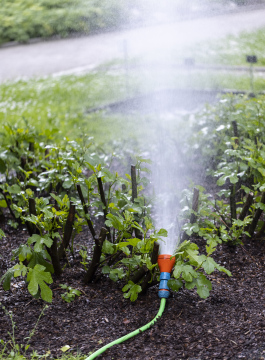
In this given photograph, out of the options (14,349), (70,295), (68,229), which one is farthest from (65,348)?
(68,229)

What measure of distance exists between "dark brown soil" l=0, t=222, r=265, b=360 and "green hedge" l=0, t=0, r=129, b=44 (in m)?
10.6

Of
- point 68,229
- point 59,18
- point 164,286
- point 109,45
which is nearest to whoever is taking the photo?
→ point 164,286

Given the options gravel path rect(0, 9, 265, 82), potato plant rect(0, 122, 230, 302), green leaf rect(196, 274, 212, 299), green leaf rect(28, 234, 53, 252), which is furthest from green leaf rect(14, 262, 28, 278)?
gravel path rect(0, 9, 265, 82)

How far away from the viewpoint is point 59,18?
1349cm

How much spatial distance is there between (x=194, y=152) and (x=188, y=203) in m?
1.51

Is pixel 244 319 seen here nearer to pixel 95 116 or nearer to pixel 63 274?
pixel 63 274

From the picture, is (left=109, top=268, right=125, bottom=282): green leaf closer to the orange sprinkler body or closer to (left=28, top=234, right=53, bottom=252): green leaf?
the orange sprinkler body

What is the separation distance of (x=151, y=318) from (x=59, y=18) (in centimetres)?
1295

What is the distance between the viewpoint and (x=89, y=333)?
206 cm

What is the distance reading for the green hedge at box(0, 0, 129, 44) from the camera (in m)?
12.8

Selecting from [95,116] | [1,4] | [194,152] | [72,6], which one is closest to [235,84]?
[95,116]

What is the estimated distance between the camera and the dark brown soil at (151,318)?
1935 mm

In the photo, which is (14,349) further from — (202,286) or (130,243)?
(202,286)

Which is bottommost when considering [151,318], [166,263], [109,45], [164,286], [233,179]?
[151,318]
